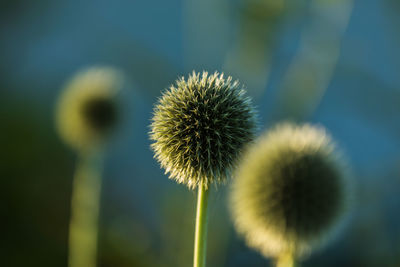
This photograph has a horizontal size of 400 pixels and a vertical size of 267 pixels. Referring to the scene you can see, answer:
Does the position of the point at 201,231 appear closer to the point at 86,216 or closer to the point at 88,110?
the point at 86,216

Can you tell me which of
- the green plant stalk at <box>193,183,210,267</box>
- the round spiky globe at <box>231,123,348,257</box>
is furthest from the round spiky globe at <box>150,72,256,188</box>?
the round spiky globe at <box>231,123,348,257</box>

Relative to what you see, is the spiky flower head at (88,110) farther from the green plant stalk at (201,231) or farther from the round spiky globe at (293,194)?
the green plant stalk at (201,231)

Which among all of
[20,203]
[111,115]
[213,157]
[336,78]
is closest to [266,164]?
[213,157]

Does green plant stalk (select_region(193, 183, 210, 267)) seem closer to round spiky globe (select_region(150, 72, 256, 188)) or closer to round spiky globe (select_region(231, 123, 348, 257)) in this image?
round spiky globe (select_region(150, 72, 256, 188))

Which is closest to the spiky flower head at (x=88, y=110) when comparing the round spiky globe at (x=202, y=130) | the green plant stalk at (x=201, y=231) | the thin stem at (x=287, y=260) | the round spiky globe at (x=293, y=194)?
the round spiky globe at (x=293, y=194)

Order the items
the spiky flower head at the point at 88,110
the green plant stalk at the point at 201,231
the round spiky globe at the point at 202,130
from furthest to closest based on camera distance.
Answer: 1. the spiky flower head at the point at 88,110
2. the round spiky globe at the point at 202,130
3. the green plant stalk at the point at 201,231

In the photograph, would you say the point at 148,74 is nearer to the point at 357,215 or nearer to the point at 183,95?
the point at 183,95

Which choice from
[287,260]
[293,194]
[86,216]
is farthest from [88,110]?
[287,260]
